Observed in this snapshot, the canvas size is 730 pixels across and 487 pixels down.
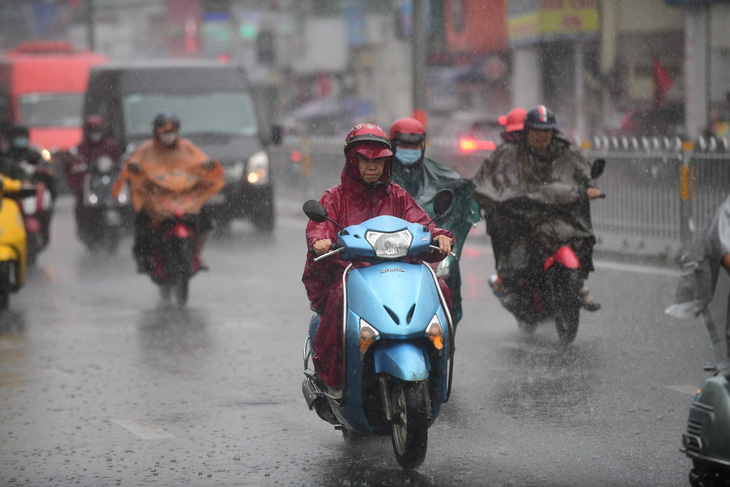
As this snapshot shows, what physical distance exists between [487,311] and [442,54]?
120 ft

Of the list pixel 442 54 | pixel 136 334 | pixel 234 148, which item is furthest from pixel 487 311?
pixel 442 54

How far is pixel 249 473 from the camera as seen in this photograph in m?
5.95

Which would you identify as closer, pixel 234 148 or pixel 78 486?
pixel 78 486

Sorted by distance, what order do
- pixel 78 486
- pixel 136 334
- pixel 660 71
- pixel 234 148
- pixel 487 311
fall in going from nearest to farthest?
pixel 78 486 → pixel 136 334 → pixel 487 311 → pixel 234 148 → pixel 660 71

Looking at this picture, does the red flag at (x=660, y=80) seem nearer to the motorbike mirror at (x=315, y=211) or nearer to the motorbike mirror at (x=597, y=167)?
the motorbike mirror at (x=597, y=167)

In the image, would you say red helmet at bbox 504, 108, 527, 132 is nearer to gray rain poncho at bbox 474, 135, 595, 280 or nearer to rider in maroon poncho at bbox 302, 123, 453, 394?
gray rain poncho at bbox 474, 135, 595, 280

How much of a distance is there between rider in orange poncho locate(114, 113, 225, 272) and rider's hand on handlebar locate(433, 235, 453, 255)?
6142 millimetres

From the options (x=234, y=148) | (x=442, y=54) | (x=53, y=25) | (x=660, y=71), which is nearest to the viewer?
(x=234, y=148)

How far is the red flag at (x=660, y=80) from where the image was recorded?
3238cm

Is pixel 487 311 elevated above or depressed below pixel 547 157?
below

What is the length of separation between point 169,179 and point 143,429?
5.41m

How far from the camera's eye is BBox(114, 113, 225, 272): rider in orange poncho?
12039 millimetres

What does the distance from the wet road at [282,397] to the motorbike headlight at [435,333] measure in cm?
58

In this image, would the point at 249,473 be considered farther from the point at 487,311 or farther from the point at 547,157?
the point at 487,311
